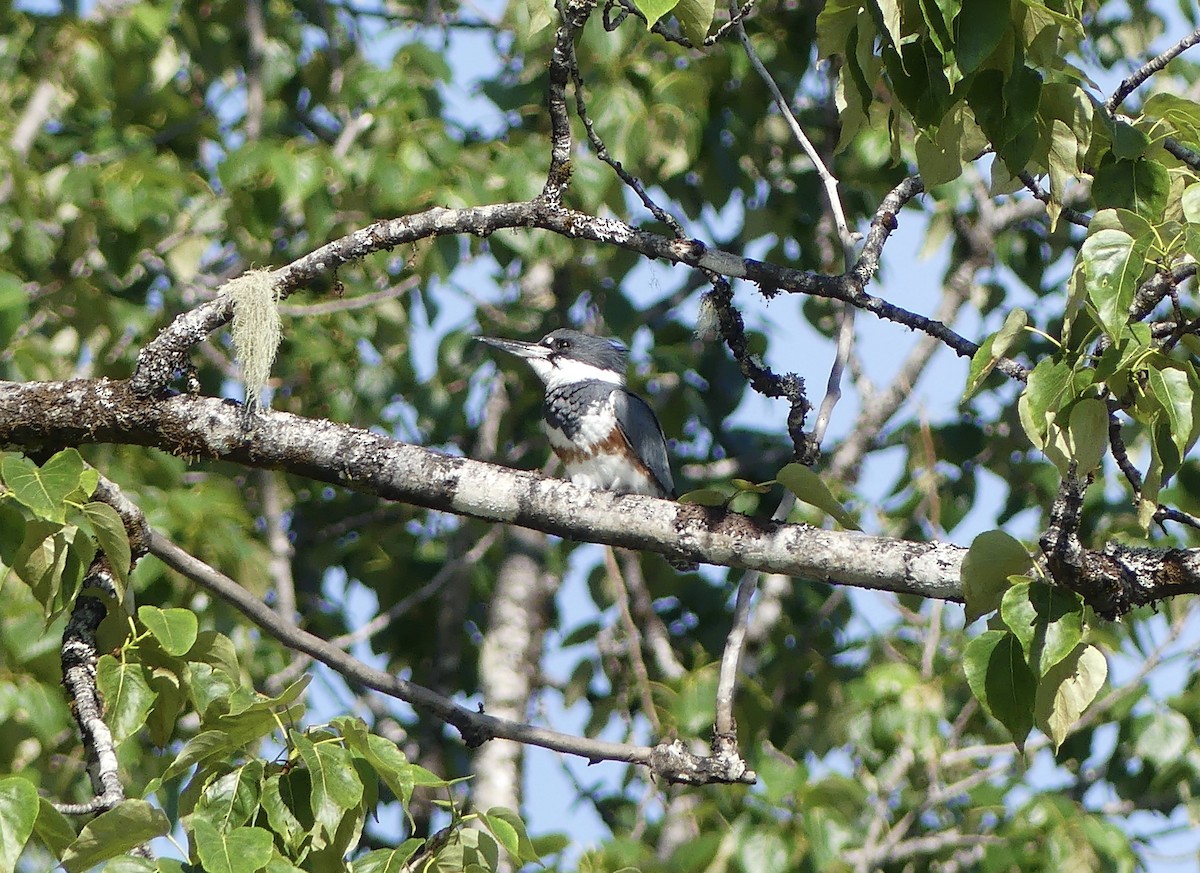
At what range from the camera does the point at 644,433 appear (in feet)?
A: 18.0

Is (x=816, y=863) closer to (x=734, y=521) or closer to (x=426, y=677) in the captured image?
(x=734, y=521)

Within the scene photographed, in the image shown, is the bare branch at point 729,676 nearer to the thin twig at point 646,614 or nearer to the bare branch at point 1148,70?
the bare branch at point 1148,70

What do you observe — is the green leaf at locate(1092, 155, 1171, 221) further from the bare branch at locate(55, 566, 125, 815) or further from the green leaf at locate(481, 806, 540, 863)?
the bare branch at locate(55, 566, 125, 815)

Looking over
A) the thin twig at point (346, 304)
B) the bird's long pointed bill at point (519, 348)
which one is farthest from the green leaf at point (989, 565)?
the thin twig at point (346, 304)

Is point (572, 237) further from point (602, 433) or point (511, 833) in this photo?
point (602, 433)

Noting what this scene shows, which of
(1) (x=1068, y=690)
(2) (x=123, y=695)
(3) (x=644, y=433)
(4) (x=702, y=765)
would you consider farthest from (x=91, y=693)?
(3) (x=644, y=433)

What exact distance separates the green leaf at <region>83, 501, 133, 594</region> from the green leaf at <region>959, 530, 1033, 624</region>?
4.55 feet

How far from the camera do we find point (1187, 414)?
Result: 1897 millimetres

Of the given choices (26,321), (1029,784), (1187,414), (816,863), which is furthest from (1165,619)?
(26,321)

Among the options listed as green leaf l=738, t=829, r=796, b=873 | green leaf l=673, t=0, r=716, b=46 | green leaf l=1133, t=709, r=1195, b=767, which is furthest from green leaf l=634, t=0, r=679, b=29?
green leaf l=1133, t=709, r=1195, b=767

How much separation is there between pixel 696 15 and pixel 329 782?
1298mm

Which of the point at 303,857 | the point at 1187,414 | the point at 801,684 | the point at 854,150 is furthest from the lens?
the point at 801,684

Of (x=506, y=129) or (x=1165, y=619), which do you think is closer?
(x=1165, y=619)

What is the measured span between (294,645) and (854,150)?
148 inches
